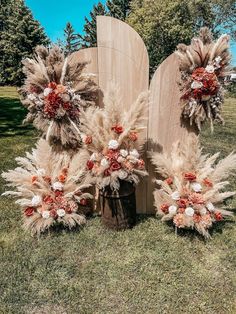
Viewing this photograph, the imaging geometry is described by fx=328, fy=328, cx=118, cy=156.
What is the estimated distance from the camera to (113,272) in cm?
293

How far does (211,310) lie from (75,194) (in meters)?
1.81

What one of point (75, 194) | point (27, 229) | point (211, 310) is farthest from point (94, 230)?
point (211, 310)

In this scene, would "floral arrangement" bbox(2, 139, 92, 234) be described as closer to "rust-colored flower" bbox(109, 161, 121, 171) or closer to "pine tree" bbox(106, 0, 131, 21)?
"rust-colored flower" bbox(109, 161, 121, 171)

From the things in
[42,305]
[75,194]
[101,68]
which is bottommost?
[42,305]

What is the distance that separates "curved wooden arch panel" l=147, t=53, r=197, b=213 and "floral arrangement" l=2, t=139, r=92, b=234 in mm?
839

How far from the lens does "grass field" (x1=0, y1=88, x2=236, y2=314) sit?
2.55 metres

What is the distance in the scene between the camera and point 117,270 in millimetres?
2951

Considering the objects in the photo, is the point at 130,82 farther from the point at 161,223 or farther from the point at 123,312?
the point at 123,312

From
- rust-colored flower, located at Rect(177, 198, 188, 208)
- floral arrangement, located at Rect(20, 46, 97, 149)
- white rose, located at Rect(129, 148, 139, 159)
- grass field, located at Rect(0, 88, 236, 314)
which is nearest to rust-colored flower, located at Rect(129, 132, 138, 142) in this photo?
white rose, located at Rect(129, 148, 139, 159)

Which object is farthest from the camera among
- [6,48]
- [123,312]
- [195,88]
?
[6,48]

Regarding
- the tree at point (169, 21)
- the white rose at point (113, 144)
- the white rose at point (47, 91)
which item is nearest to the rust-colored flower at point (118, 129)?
the white rose at point (113, 144)

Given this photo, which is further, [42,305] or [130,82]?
[130,82]

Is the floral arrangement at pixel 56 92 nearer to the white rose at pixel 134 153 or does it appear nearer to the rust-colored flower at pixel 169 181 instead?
the white rose at pixel 134 153

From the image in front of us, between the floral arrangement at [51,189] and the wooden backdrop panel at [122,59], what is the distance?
0.85 m
